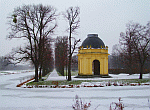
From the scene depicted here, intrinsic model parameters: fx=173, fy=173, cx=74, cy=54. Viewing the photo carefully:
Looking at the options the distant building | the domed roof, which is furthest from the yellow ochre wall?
the domed roof

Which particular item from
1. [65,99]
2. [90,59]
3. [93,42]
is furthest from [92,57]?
[65,99]

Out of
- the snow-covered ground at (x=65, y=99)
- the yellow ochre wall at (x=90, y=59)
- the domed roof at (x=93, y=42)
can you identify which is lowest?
the snow-covered ground at (x=65, y=99)

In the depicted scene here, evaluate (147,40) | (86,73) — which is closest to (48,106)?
(86,73)

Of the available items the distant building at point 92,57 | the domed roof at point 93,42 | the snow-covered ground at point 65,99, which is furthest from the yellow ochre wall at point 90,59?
the snow-covered ground at point 65,99

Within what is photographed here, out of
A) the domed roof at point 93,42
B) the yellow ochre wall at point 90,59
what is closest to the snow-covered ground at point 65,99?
the yellow ochre wall at point 90,59

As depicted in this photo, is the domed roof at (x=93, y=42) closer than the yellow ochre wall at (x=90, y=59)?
No

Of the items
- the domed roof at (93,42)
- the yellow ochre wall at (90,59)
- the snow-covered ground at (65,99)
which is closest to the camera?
the snow-covered ground at (65,99)

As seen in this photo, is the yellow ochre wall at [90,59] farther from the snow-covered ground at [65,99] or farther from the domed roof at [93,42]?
the snow-covered ground at [65,99]

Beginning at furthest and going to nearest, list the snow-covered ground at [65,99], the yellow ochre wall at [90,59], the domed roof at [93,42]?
1. the domed roof at [93,42]
2. the yellow ochre wall at [90,59]
3. the snow-covered ground at [65,99]

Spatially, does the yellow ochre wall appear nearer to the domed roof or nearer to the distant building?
the distant building

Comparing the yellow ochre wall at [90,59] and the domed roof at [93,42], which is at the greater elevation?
the domed roof at [93,42]

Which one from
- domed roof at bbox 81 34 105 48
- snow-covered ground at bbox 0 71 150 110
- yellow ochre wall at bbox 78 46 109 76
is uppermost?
domed roof at bbox 81 34 105 48

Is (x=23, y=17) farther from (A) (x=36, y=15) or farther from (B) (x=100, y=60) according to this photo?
(B) (x=100, y=60)

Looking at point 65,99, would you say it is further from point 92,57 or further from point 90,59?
point 92,57
